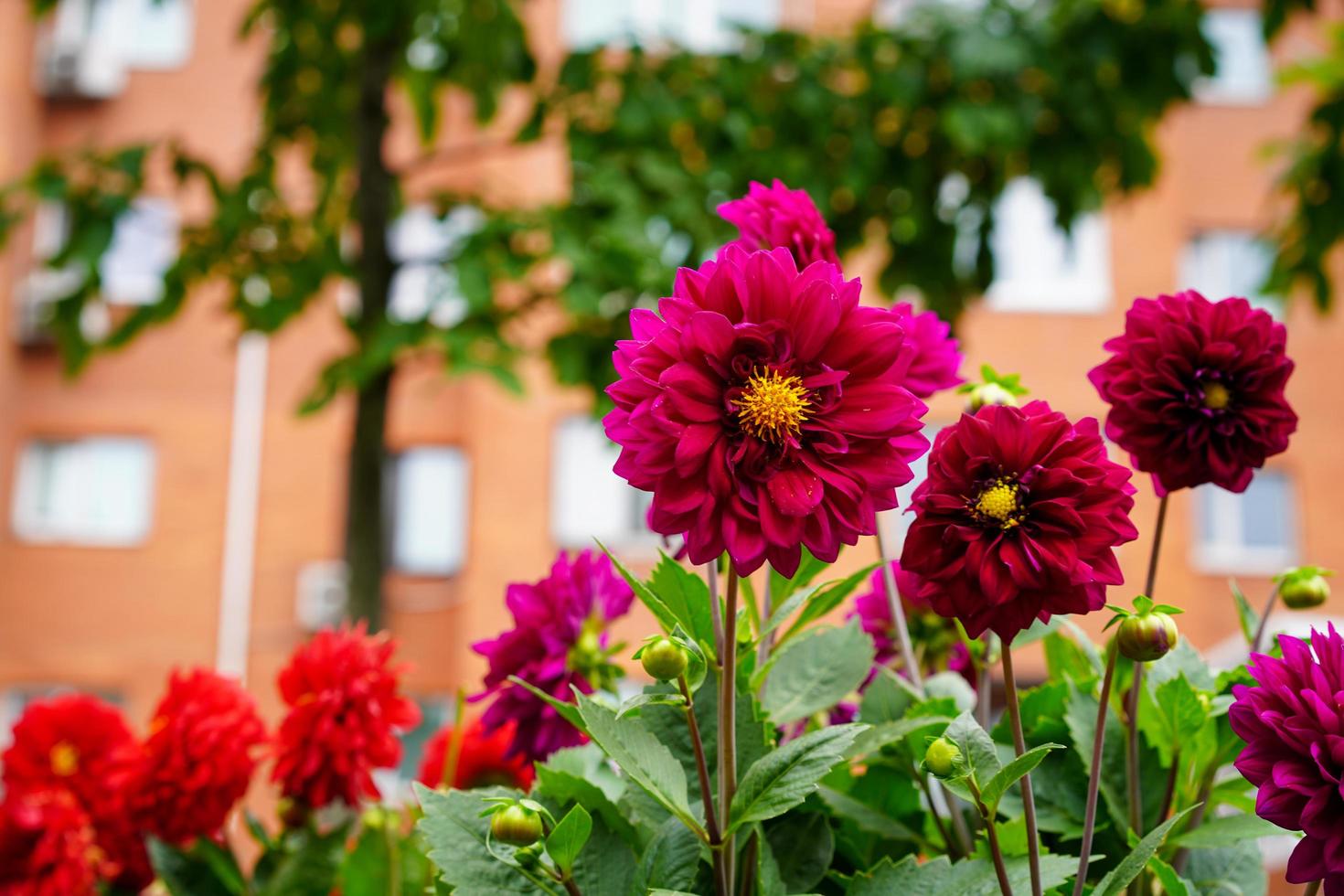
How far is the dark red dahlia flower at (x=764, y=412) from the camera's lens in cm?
31

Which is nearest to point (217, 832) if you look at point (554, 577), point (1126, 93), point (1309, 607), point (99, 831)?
point (99, 831)

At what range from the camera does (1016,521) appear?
1.10ft

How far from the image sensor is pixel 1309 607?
1.44ft

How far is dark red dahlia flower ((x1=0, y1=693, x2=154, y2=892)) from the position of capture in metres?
0.64

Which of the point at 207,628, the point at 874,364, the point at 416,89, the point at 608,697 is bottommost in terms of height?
the point at 207,628

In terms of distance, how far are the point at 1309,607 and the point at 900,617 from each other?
5.7 inches

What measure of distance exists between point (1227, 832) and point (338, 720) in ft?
1.27

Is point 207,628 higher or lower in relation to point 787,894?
lower

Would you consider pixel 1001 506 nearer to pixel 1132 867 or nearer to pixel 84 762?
pixel 1132 867

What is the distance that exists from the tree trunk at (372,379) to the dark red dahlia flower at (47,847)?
1.23m

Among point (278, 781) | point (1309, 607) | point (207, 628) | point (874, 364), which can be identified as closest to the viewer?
point (874, 364)

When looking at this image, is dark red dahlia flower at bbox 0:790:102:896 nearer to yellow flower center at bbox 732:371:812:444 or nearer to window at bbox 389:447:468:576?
yellow flower center at bbox 732:371:812:444

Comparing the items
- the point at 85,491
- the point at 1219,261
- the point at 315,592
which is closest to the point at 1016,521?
the point at 315,592

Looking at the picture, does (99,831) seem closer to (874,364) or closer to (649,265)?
(874,364)
